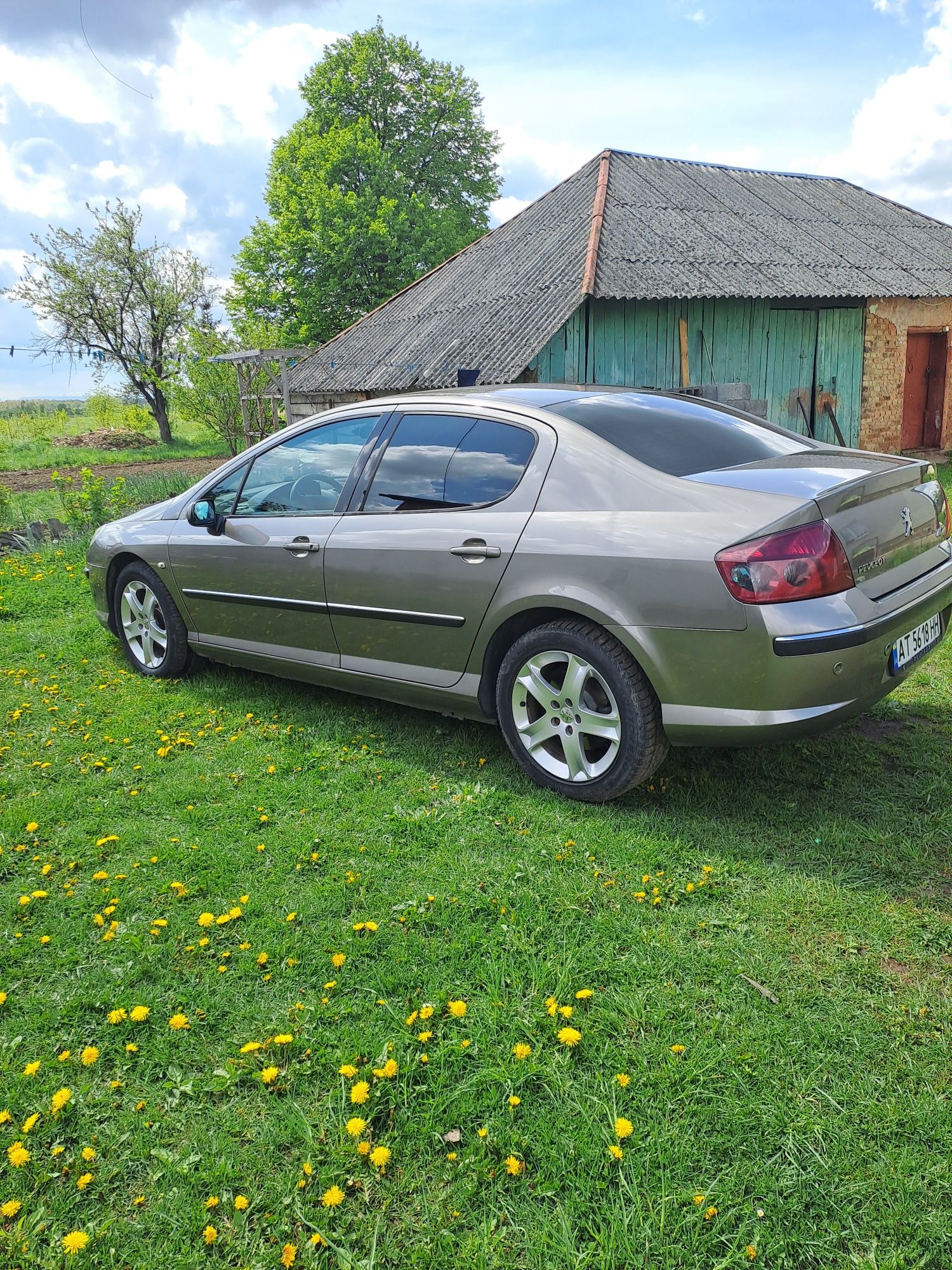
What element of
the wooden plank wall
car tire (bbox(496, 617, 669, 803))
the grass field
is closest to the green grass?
the grass field

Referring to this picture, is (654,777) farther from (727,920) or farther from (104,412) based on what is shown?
(104,412)

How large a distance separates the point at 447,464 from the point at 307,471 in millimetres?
945

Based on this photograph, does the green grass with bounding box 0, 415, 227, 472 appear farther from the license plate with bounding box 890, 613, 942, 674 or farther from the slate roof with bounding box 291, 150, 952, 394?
the license plate with bounding box 890, 613, 942, 674

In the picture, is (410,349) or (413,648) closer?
(413,648)

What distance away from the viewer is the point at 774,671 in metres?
3.05

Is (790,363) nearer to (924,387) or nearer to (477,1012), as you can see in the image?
(924,387)

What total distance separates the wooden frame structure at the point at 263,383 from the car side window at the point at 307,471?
48.3 feet

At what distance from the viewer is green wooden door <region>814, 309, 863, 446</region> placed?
15812mm

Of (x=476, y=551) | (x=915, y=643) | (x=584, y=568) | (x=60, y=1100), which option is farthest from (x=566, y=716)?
(x=60, y=1100)

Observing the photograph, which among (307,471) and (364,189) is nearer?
(307,471)

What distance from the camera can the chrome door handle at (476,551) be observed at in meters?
3.68

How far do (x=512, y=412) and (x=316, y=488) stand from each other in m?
1.15

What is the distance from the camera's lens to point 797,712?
312 cm

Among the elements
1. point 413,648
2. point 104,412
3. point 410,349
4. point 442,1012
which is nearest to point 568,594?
point 413,648
